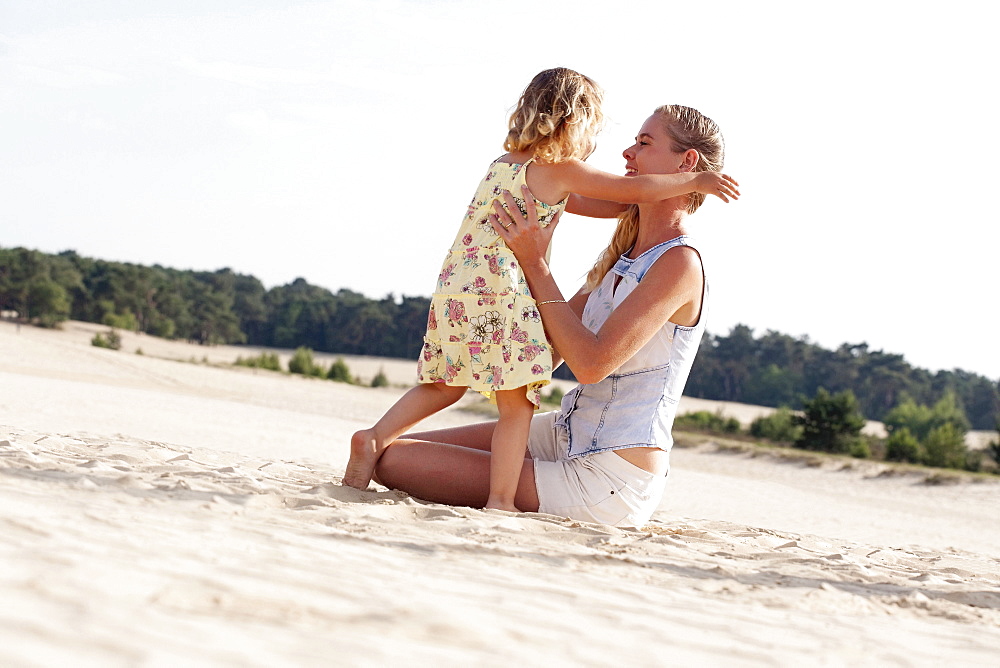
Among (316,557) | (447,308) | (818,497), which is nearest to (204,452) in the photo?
(447,308)

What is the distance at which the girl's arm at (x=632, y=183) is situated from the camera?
373 cm

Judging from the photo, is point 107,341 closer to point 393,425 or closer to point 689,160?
point 393,425

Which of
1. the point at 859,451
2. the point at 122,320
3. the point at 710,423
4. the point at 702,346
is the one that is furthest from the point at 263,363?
the point at 702,346

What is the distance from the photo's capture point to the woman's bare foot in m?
3.90

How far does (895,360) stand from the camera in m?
51.3

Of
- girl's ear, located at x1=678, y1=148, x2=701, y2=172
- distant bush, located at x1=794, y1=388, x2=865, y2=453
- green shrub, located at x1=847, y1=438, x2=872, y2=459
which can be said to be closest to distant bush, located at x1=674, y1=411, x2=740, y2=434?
distant bush, located at x1=794, y1=388, x2=865, y2=453

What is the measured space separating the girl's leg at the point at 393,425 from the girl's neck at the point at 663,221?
1.06 metres

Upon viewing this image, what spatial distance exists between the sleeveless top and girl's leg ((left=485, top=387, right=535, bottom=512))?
274mm

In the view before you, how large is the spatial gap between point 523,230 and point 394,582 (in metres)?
1.74

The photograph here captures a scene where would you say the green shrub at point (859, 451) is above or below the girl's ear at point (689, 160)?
below

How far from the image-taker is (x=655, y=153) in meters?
3.95

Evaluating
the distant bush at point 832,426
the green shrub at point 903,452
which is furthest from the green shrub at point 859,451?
the green shrub at point 903,452

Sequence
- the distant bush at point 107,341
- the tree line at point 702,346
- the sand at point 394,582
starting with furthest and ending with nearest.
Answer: the tree line at point 702,346
the distant bush at point 107,341
the sand at point 394,582

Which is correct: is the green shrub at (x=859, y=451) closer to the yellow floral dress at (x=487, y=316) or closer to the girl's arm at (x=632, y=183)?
the girl's arm at (x=632, y=183)
